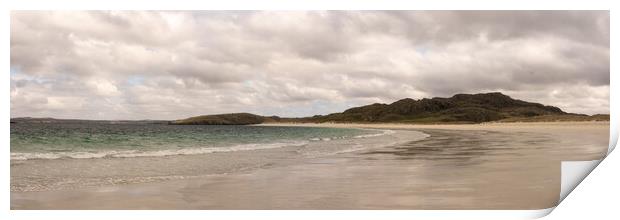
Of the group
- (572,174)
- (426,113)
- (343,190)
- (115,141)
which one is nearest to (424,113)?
(426,113)

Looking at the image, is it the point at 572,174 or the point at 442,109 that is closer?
the point at 572,174

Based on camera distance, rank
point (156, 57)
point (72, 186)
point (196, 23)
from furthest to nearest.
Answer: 1. point (156, 57)
2. point (196, 23)
3. point (72, 186)

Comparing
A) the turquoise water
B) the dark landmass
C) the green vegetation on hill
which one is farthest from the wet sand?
the turquoise water

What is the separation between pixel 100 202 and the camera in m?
8.57

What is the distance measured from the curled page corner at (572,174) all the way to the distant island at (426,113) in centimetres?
301

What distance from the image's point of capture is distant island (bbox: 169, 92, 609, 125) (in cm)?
1470

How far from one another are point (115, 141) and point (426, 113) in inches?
548

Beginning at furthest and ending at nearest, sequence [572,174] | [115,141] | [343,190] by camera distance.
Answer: [115,141]
[572,174]
[343,190]

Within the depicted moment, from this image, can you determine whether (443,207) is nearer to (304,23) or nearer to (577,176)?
(577,176)

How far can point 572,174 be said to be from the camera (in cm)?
973

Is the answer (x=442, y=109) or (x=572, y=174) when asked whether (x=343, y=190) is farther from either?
(x=442, y=109)

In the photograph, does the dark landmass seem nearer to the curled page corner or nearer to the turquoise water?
the turquoise water

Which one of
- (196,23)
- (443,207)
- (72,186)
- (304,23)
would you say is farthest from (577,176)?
(72,186)
